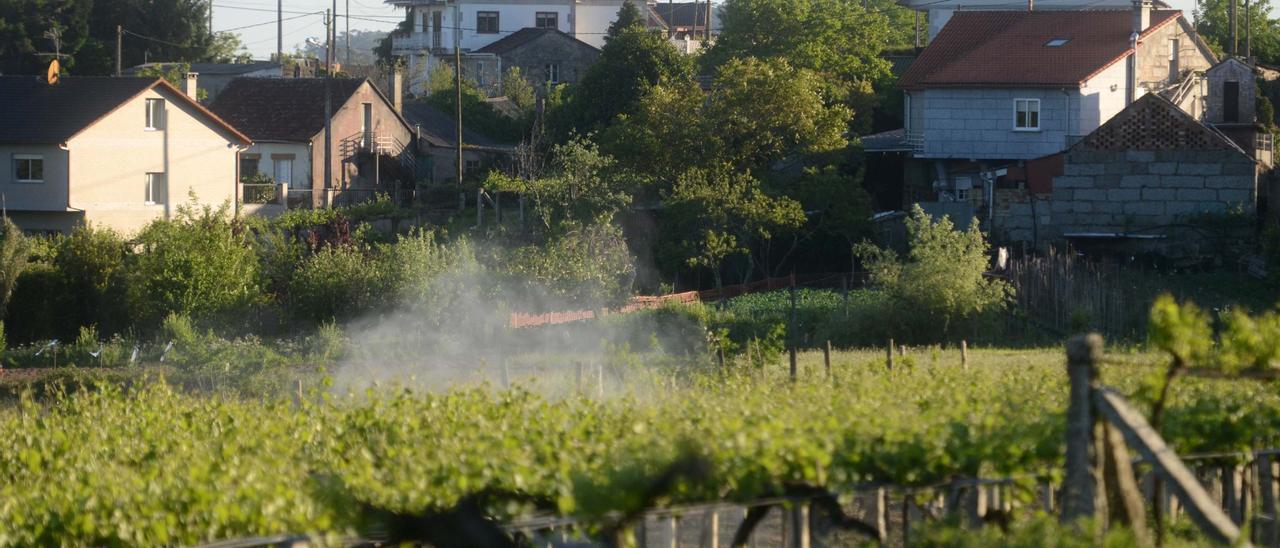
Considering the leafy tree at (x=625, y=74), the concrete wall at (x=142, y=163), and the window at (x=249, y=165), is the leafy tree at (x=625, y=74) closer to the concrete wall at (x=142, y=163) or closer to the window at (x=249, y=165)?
the concrete wall at (x=142, y=163)

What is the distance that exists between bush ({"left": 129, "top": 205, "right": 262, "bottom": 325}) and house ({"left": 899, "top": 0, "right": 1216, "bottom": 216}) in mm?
19560

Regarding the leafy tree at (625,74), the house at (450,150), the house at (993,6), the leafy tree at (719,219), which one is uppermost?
the house at (993,6)

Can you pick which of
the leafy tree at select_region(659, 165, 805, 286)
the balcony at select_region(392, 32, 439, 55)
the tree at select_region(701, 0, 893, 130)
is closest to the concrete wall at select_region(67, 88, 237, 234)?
the leafy tree at select_region(659, 165, 805, 286)

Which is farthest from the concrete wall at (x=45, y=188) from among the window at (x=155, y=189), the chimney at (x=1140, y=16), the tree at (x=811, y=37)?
the chimney at (x=1140, y=16)

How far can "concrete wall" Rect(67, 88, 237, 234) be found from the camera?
1688 inches

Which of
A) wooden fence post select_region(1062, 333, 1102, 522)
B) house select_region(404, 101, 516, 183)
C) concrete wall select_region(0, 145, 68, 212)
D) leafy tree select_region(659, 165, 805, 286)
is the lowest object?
wooden fence post select_region(1062, 333, 1102, 522)

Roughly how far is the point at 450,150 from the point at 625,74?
40.3ft

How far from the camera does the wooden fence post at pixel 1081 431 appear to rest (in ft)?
28.1

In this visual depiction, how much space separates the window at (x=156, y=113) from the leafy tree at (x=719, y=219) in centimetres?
1718

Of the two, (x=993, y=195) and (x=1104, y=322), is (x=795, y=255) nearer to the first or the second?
(x=993, y=195)

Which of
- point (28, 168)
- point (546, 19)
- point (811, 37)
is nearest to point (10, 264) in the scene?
point (28, 168)

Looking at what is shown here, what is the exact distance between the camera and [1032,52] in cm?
4312

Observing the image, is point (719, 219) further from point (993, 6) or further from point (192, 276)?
point (993, 6)

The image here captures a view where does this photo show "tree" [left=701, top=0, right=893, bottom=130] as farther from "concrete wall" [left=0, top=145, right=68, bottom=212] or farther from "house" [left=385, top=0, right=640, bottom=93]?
"house" [left=385, top=0, right=640, bottom=93]
